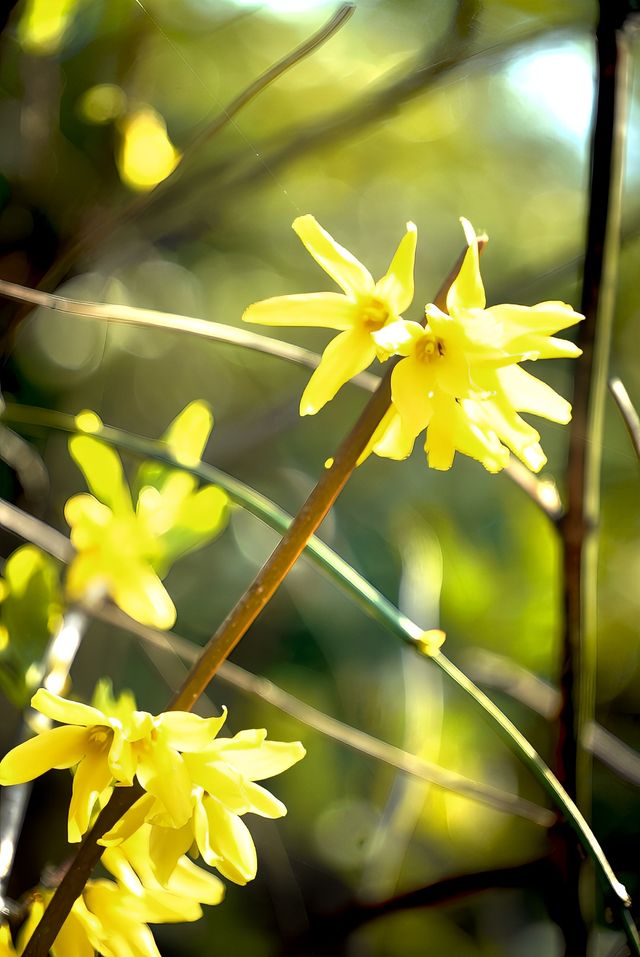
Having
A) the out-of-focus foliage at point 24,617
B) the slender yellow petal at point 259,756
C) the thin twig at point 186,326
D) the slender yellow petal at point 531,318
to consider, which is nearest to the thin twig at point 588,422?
the thin twig at point 186,326

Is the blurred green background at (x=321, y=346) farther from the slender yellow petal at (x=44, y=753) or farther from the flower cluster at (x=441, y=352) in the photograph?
the slender yellow petal at (x=44, y=753)

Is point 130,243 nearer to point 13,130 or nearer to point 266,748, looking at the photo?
point 13,130

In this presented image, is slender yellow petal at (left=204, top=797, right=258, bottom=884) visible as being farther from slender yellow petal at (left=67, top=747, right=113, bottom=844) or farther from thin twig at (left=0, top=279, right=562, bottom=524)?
thin twig at (left=0, top=279, right=562, bottom=524)

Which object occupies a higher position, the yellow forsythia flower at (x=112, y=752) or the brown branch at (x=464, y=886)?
the brown branch at (x=464, y=886)

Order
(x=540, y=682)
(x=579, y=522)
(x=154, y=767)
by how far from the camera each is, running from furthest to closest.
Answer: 1. (x=540, y=682)
2. (x=579, y=522)
3. (x=154, y=767)

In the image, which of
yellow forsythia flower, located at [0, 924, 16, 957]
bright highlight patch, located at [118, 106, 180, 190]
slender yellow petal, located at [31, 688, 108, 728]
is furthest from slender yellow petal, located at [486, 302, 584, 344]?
bright highlight patch, located at [118, 106, 180, 190]

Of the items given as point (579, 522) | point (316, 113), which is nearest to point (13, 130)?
point (316, 113)

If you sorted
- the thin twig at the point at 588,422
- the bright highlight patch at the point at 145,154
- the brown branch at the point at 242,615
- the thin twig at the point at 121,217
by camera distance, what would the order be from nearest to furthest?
the brown branch at the point at 242,615
the thin twig at the point at 588,422
the thin twig at the point at 121,217
the bright highlight patch at the point at 145,154
